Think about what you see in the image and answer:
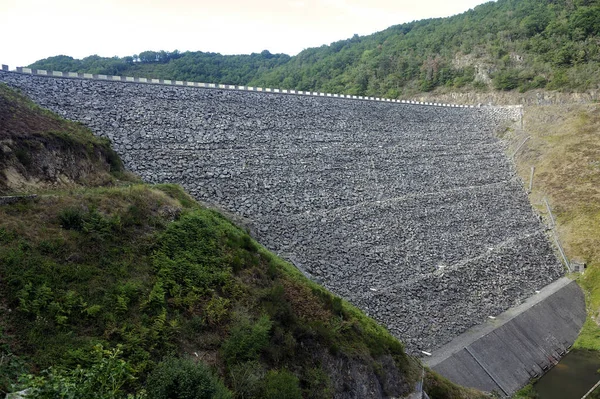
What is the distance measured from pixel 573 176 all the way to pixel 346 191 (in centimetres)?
2353

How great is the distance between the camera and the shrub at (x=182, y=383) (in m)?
9.40

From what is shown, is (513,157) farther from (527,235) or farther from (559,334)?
(559,334)

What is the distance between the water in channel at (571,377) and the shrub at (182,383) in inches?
716

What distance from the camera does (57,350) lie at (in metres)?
9.30

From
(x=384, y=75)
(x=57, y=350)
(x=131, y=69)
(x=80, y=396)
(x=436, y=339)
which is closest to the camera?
(x=80, y=396)

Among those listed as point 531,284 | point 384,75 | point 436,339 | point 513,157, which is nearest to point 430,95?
point 384,75

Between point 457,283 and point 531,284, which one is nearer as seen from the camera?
point 457,283

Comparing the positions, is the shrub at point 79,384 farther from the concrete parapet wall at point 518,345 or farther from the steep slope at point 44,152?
the concrete parapet wall at point 518,345

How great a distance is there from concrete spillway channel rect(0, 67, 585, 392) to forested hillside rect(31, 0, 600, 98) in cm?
2514

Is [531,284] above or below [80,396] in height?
below

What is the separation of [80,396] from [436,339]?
56.2ft

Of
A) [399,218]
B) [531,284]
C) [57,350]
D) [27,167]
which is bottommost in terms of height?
[531,284]

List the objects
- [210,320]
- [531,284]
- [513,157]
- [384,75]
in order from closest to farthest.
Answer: [210,320]
[531,284]
[513,157]
[384,75]

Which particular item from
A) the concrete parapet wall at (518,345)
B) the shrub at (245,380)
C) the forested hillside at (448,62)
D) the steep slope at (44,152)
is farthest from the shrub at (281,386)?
the forested hillside at (448,62)
